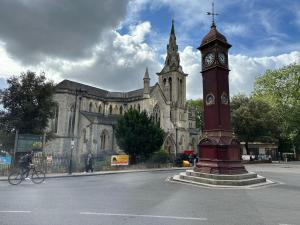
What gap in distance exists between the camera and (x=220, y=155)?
14.2m

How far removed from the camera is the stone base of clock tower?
14.0 metres

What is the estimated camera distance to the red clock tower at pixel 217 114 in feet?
46.4

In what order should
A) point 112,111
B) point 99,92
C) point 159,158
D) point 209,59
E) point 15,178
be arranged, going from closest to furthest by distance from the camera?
point 15,178 < point 209,59 < point 159,158 < point 112,111 < point 99,92

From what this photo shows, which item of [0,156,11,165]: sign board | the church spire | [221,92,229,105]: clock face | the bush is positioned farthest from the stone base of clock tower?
the church spire

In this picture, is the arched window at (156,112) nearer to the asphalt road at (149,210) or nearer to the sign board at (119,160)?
the sign board at (119,160)

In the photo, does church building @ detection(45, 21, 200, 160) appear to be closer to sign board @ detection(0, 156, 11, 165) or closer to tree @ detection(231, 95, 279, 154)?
sign board @ detection(0, 156, 11, 165)

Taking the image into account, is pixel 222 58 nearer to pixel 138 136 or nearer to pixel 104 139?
pixel 138 136

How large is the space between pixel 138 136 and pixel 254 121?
2154 cm

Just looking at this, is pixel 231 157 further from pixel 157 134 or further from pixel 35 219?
pixel 157 134

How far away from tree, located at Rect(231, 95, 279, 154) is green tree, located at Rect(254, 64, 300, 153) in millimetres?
3419

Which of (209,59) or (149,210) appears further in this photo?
(209,59)

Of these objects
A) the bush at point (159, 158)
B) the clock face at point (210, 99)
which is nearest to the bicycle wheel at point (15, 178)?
the clock face at point (210, 99)

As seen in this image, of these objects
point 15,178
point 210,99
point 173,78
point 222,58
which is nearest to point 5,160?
point 15,178

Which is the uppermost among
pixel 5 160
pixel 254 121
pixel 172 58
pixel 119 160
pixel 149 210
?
pixel 172 58
